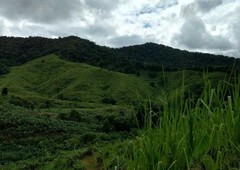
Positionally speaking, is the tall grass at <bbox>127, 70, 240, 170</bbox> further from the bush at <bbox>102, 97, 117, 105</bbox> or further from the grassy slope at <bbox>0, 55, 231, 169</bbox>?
the bush at <bbox>102, 97, 117, 105</bbox>

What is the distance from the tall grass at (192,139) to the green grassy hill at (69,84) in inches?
4584

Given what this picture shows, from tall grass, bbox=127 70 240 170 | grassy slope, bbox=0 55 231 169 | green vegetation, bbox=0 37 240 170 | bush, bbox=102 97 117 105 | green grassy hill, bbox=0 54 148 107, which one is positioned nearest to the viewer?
tall grass, bbox=127 70 240 170

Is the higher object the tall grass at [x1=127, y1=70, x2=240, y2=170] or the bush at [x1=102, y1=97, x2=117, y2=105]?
the tall grass at [x1=127, y1=70, x2=240, y2=170]

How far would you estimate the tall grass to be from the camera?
3955 millimetres

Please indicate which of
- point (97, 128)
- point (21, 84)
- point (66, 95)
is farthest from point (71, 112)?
point (21, 84)

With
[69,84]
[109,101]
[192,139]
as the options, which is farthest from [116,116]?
[192,139]

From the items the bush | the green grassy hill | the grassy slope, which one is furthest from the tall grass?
the bush

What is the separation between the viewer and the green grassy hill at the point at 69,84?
136 meters

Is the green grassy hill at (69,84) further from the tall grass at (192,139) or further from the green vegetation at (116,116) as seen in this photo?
the tall grass at (192,139)

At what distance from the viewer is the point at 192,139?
4027 mm

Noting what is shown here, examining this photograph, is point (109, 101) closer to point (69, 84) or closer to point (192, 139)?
point (69, 84)

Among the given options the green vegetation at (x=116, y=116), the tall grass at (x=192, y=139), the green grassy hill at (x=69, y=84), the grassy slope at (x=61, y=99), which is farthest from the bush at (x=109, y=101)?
the tall grass at (x=192, y=139)

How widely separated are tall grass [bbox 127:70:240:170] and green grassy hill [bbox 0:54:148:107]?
116446 mm

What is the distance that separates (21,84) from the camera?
155 m
